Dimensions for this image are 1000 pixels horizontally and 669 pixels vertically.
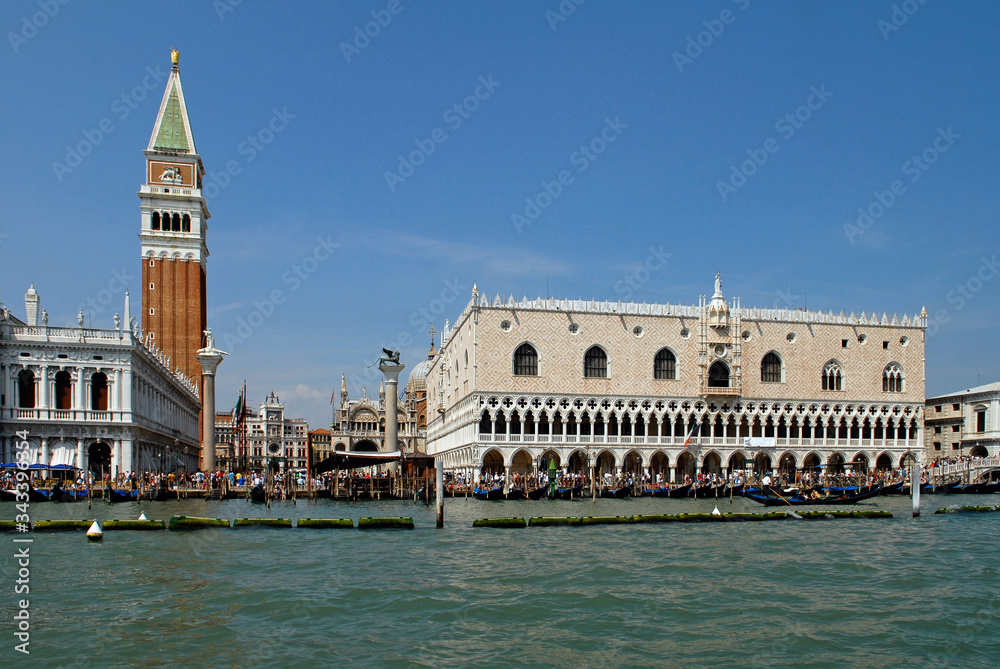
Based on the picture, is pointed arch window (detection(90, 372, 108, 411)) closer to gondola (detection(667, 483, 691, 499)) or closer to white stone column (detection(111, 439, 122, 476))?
white stone column (detection(111, 439, 122, 476))

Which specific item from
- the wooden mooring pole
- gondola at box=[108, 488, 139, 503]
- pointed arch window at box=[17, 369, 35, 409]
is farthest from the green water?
pointed arch window at box=[17, 369, 35, 409]

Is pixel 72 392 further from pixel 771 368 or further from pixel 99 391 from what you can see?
pixel 771 368

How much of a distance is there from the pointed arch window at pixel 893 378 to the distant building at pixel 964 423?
8315mm

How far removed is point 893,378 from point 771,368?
6.86 metres

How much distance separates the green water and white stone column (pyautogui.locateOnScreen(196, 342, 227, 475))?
65.1 ft

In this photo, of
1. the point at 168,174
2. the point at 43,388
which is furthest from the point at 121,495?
the point at 168,174

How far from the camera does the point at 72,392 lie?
115 ft

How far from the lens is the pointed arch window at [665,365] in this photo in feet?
144

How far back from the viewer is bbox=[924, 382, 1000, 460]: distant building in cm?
5116

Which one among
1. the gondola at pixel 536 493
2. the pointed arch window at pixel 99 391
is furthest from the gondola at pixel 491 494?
the pointed arch window at pixel 99 391

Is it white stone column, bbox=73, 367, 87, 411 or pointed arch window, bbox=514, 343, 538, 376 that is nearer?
white stone column, bbox=73, 367, 87, 411

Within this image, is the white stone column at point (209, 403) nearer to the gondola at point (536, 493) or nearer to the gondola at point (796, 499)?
the gondola at point (536, 493)

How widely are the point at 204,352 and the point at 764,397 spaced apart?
86.7 ft

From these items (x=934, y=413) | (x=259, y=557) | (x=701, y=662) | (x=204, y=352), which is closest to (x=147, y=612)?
(x=259, y=557)
